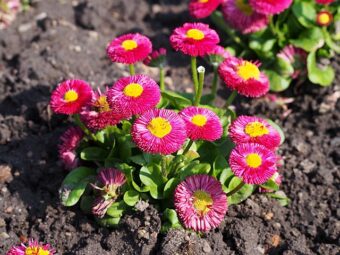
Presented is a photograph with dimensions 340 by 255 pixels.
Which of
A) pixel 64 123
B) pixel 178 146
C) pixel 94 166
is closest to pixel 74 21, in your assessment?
pixel 64 123

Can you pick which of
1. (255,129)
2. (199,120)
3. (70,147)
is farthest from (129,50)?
(255,129)

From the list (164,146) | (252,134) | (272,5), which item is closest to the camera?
(164,146)

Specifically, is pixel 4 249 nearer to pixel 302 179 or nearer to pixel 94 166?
pixel 94 166

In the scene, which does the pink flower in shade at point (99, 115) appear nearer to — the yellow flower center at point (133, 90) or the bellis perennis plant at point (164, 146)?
the bellis perennis plant at point (164, 146)

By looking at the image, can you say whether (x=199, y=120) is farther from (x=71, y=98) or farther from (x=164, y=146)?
(x=71, y=98)

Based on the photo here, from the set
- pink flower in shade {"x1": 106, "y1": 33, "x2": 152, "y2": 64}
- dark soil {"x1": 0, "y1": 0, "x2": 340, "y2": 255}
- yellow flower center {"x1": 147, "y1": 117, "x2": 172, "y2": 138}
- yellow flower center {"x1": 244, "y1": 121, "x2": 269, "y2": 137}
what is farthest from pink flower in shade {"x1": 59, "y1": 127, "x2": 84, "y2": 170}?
yellow flower center {"x1": 244, "y1": 121, "x2": 269, "y2": 137}

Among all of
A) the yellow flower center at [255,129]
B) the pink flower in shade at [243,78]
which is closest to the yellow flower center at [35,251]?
the yellow flower center at [255,129]
